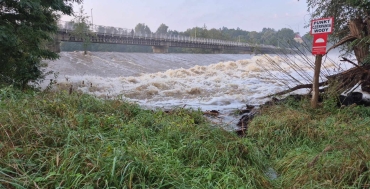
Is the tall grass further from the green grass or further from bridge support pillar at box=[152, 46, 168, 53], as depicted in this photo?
bridge support pillar at box=[152, 46, 168, 53]

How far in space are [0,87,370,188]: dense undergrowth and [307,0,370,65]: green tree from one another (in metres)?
2.67

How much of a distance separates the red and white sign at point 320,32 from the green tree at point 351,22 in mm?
1322

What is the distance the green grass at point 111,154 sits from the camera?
2051 mm

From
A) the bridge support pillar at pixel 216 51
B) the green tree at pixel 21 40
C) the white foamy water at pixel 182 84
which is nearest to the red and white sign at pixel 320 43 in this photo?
the white foamy water at pixel 182 84

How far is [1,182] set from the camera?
1.84 metres

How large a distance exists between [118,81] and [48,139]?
9787 millimetres

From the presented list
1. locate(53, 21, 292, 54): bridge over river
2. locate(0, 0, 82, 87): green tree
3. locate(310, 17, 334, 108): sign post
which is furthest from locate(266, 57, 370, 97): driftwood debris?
locate(53, 21, 292, 54): bridge over river

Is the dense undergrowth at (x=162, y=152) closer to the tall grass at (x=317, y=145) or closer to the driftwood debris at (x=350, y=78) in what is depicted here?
the tall grass at (x=317, y=145)

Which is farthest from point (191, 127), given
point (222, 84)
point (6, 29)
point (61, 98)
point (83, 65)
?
point (83, 65)

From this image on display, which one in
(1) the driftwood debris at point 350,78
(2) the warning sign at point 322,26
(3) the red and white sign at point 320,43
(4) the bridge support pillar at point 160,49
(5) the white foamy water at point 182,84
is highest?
(4) the bridge support pillar at point 160,49

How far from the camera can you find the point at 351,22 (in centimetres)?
643

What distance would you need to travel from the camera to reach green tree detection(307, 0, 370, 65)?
623cm

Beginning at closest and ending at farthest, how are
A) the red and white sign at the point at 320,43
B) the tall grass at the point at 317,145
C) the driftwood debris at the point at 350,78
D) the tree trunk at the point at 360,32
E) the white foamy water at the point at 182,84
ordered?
1. the tall grass at the point at 317,145
2. the red and white sign at the point at 320,43
3. the driftwood debris at the point at 350,78
4. the tree trunk at the point at 360,32
5. the white foamy water at the point at 182,84

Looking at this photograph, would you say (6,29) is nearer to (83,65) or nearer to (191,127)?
(191,127)
